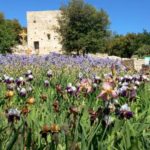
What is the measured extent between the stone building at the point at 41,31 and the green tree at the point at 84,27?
16.6 m

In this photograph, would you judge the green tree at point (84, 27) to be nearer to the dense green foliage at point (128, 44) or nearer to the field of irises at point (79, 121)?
the dense green foliage at point (128, 44)

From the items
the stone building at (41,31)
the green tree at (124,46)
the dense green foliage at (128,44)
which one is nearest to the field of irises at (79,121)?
the stone building at (41,31)

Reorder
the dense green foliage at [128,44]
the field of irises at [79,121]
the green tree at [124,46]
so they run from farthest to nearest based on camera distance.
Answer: the green tree at [124,46] → the dense green foliage at [128,44] → the field of irises at [79,121]

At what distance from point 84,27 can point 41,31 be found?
59.5 feet

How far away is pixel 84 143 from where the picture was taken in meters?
2.68

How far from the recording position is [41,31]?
4953 centimetres

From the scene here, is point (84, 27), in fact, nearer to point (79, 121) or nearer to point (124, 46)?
point (124, 46)

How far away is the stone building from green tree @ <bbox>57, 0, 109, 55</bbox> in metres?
16.6

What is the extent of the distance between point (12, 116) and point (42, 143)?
29 cm

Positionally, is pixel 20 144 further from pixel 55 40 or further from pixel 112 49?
pixel 112 49

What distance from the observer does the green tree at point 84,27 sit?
1244 inches

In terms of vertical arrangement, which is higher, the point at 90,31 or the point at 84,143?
the point at 90,31

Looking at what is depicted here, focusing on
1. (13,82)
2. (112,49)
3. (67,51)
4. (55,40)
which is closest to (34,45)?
(55,40)

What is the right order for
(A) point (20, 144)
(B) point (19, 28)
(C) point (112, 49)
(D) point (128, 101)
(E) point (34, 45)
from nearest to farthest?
(A) point (20, 144) < (D) point (128, 101) < (E) point (34, 45) < (C) point (112, 49) < (B) point (19, 28)
